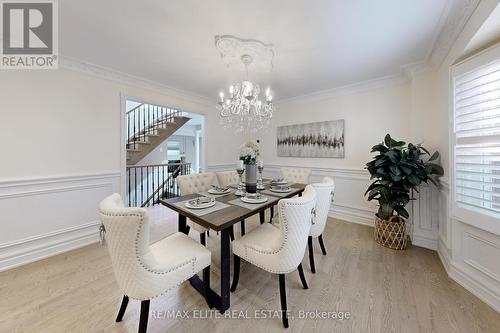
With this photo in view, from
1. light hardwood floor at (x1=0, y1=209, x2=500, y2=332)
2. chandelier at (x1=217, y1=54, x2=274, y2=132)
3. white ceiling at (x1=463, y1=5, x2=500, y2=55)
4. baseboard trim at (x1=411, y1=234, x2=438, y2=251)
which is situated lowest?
light hardwood floor at (x1=0, y1=209, x2=500, y2=332)

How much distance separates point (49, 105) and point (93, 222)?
162cm

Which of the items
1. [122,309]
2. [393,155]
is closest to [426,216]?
[393,155]

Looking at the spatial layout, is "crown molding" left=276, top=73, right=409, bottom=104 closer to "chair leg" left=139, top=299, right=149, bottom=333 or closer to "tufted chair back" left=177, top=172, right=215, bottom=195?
"tufted chair back" left=177, top=172, right=215, bottom=195

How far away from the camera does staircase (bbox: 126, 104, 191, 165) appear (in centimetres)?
506

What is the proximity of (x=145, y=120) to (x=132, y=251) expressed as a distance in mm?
5947

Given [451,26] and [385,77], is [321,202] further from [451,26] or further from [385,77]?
[385,77]

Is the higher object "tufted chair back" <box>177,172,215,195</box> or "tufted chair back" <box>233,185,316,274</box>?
"tufted chair back" <box>177,172,215,195</box>

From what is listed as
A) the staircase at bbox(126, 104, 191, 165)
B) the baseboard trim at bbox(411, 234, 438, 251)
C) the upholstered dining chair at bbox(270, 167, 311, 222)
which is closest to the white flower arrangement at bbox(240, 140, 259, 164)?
the upholstered dining chair at bbox(270, 167, 311, 222)

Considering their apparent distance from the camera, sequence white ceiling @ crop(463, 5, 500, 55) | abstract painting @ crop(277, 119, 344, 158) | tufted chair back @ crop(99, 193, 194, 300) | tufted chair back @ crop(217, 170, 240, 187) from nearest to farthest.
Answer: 1. tufted chair back @ crop(99, 193, 194, 300)
2. white ceiling @ crop(463, 5, 500, 55)
3. tufted chair back @ crop(217, 170, 240, 187)
4. abstract painting @ crop(277, 119, 344, 158)

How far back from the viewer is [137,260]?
110cm

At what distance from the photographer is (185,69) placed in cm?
267

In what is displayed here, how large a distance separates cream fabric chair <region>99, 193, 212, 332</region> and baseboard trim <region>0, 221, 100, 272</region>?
6.32ft

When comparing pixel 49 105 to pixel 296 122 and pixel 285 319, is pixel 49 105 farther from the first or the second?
pixel 296 122

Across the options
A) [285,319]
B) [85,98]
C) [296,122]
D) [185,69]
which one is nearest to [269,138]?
[296,122]
